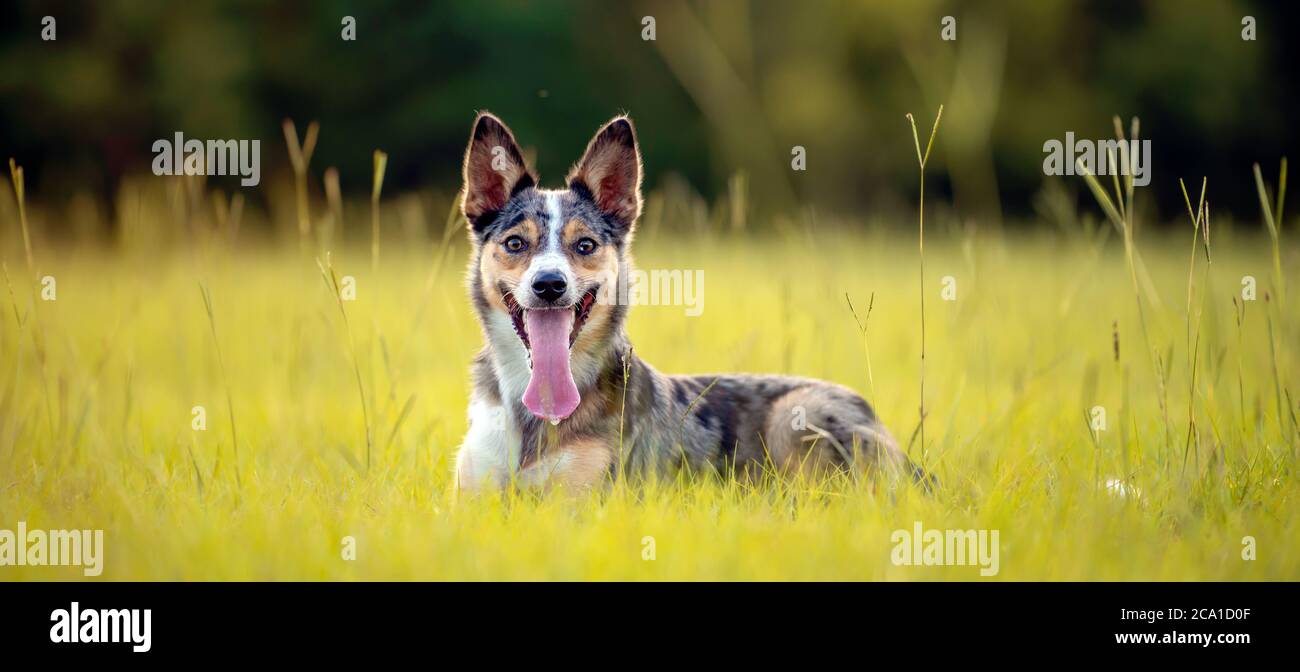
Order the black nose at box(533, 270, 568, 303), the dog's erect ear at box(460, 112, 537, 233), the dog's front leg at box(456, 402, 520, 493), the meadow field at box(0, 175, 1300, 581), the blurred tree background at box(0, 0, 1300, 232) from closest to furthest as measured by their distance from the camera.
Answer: the meadow field at box(0, 175, 1300, 581) → the black nose at box(533, 270, 568, 303) → the dog's front leg at box(456, 402, 520, 493) → the dog's erect ear at box(460, 112, 537, 233) → the blurred tree background at box(0, 0, 1300, 232)

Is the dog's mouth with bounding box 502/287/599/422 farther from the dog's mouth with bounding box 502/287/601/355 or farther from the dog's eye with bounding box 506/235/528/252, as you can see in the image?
the dog's eye with bounding box 506/235/528/252

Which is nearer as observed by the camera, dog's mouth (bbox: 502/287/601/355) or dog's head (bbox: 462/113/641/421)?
dog's head (bbox: 462/113/641/421)

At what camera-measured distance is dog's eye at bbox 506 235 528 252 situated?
5.09m

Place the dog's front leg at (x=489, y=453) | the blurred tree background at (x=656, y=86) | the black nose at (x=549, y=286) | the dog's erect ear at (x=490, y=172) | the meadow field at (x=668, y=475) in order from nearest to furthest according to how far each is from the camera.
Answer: the meadow field at (x=668, y=475)
the black nose at (x=549, y=286)
the dog's front leg at (x=489, y=453)
the dog's erect ear at (x=490, y=172)
the blurred tree background at (x=656, y=86)

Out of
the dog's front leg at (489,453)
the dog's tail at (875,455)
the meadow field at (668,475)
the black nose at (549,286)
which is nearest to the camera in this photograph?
the meadow field at (668,475)

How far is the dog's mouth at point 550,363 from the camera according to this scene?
485 cm

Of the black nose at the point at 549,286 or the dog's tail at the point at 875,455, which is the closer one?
the black nose at the point at 549,286

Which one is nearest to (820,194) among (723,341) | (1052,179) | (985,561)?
(1052,179)

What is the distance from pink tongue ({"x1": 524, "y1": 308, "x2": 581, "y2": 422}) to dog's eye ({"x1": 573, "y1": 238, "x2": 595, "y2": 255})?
384 millimetres

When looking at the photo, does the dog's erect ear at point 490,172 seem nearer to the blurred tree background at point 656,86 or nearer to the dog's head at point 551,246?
the dog's head at point 551,246

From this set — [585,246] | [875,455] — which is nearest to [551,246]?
[585,246]

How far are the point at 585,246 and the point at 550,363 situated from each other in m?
0.66

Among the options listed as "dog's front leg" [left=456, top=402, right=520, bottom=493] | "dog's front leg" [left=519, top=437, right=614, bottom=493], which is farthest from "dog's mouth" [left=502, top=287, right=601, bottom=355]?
"dog's front leg" [left=519, top=437, right=614, bottom=493]

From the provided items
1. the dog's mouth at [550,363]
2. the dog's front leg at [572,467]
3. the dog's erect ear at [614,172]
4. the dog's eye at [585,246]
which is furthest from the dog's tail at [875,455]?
the dog's erect ear at [614,172]
